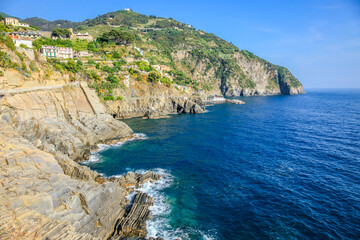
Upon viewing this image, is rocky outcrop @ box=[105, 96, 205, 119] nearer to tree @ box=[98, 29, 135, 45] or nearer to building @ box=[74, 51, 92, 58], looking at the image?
building @ box=[74, 51, 92, 58]

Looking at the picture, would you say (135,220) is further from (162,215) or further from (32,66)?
(32,66)

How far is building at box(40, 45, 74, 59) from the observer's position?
3220 inches

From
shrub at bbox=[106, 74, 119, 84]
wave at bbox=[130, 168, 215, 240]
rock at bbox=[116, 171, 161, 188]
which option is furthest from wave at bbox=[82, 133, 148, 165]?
shrub at bbox=[106, 74, 119, 84]

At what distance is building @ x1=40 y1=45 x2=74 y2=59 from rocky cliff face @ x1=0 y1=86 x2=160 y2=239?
44.1 metres

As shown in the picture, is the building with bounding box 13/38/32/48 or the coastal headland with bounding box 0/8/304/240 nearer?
the coastal headland with bounding box 0/8/304/240

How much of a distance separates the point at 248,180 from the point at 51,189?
28.7 metres

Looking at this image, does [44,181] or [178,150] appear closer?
[44,181]

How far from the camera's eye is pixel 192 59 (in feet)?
645

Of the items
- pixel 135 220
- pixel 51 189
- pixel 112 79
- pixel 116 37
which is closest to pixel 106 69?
pixel 112 79

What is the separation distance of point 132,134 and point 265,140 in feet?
122

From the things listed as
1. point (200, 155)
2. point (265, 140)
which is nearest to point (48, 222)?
point (200, 155)

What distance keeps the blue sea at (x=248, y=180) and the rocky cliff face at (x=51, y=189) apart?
13.4ft

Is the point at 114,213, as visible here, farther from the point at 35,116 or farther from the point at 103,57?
the point at 103,57

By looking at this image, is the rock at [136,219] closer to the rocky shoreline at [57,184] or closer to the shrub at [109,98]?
the rocky shoreline at [57,184]
